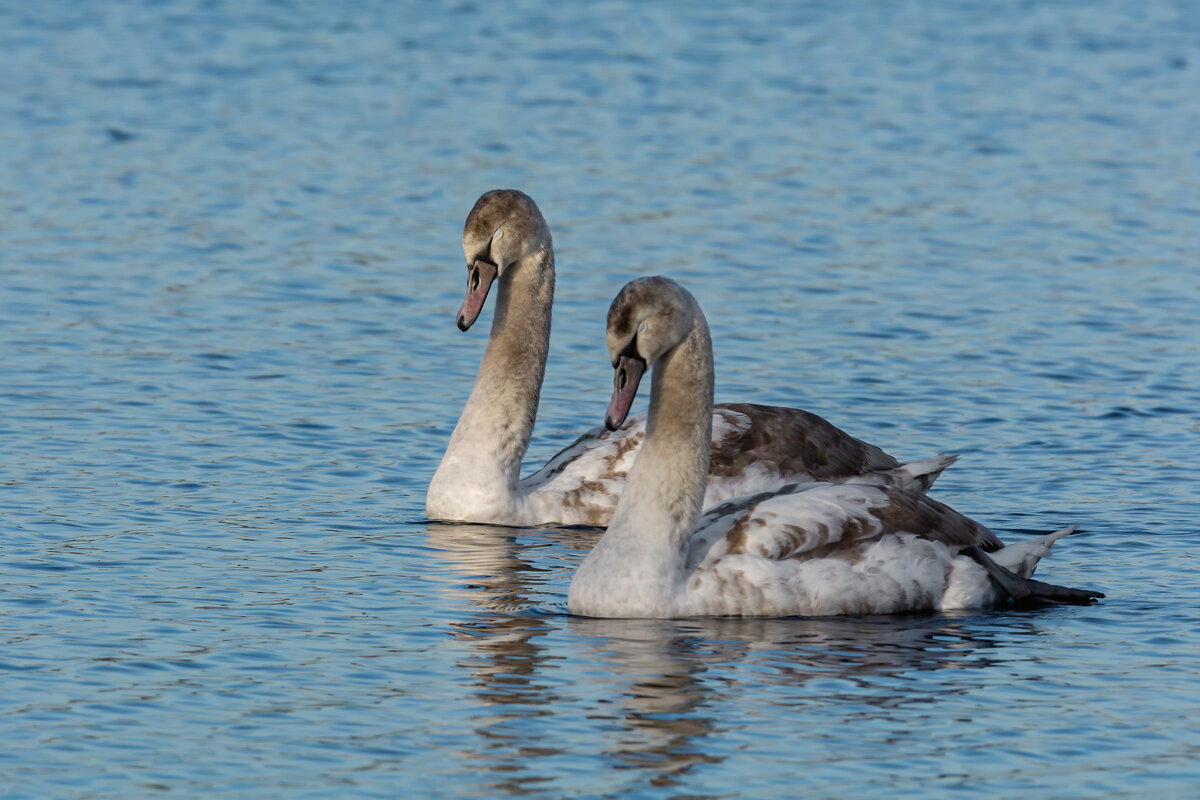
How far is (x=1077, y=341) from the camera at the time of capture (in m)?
19.4

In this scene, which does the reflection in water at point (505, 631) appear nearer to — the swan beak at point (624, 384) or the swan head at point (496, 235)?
the swan beak at point (624, 384)

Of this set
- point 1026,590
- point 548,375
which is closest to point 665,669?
point 1026,590

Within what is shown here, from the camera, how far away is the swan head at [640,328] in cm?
1143

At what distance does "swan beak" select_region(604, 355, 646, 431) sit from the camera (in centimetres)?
1153

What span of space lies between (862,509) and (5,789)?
494cm

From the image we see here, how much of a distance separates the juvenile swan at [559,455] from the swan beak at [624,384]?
243cm

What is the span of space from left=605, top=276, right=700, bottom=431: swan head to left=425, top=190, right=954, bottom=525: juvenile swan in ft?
8.01

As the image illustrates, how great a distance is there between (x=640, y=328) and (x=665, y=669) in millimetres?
1922

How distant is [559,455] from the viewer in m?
14.8

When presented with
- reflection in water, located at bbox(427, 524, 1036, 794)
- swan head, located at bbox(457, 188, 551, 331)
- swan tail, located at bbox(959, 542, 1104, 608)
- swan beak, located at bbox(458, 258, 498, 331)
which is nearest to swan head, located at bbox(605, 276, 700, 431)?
reflection in water, located at bbox(427, 524, 1036, 794)

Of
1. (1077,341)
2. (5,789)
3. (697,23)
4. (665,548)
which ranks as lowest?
(5,789)

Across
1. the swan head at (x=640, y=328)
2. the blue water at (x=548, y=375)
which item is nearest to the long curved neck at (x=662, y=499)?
the swan head at (x=640, y=328)

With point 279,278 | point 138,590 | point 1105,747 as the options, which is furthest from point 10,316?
point 1105,747

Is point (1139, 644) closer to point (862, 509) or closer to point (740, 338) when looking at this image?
point (862, 509)
